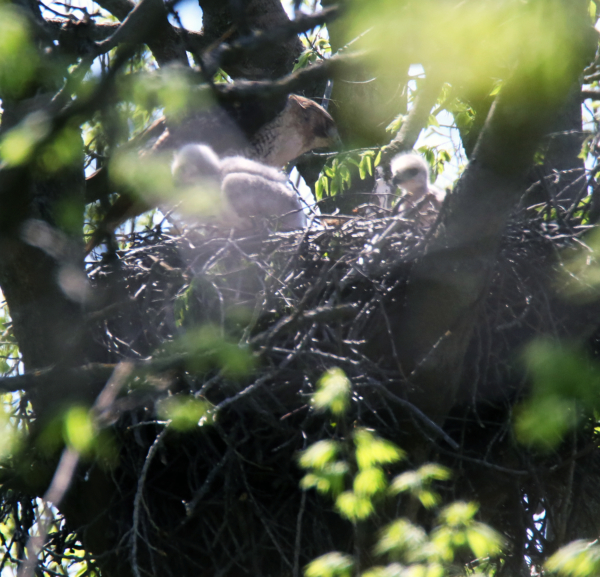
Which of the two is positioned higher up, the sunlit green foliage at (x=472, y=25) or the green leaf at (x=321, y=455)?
the sunlit green foliage at (x=472, y=25)

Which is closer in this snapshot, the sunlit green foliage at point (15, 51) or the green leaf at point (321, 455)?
the sunlit green foliage at point (15, 51)

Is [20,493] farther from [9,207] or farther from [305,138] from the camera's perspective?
[305,138]

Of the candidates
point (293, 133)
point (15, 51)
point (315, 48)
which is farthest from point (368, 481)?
point (293, 133)

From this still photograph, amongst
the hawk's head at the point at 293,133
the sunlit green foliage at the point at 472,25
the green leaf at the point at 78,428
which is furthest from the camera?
the hawk's head at the point at 293,133

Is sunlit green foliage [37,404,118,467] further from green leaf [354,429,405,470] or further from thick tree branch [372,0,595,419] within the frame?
thick tree branch [372,0,595,419]

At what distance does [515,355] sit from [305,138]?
479 cm

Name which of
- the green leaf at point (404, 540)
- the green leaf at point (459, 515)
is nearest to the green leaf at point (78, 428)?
the green leaf at point (404, 540)

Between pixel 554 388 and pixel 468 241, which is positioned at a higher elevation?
pixel 468 241

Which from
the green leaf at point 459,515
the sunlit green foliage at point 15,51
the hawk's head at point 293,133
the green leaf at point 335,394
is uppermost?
the hawk's head at point 293,133

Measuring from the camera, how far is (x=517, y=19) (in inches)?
53.0

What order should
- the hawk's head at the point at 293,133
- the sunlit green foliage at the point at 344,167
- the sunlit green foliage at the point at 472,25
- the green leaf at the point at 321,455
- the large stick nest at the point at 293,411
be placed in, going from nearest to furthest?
the sunlit green foliage at the point at 472,25
the green leaf at the point at 321,455
the large stick nest at the point at 293,411
the sunlit green foliage at the point at 344,167
the hawk's head at the point at 293,133

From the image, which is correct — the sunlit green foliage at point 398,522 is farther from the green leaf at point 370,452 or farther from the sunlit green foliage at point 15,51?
the sunlit green foliage at point 15,51

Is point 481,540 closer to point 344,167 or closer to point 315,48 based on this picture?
point 344,167

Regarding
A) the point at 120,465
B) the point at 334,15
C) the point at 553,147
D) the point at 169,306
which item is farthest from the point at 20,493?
the point at 553,147
